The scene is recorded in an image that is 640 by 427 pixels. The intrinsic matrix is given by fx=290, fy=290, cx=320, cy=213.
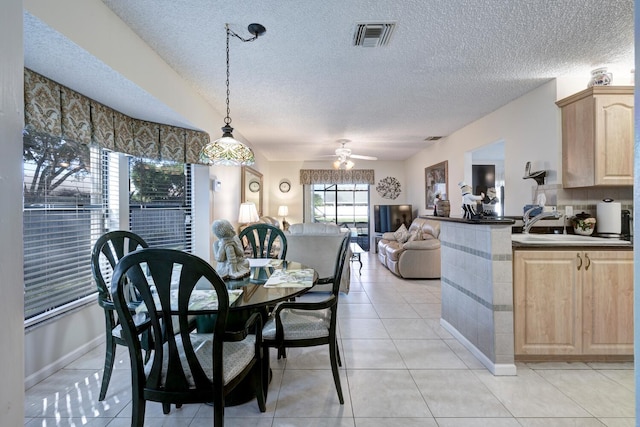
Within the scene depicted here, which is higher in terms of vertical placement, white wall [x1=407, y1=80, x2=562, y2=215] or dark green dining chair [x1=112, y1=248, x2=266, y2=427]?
white wall [x1=407, y1=80, x2=562, y2=215]

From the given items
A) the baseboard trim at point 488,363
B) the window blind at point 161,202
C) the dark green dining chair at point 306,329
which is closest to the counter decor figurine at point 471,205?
the baseboard trim at point 488,363

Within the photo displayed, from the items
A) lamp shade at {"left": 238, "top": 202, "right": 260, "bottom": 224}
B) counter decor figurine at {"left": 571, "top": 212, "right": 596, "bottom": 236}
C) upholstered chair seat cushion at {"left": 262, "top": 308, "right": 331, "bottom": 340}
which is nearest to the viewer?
upholstered chair seat cushion at {"left": 262, "top": 308, "right": 331, "bottom": 340}

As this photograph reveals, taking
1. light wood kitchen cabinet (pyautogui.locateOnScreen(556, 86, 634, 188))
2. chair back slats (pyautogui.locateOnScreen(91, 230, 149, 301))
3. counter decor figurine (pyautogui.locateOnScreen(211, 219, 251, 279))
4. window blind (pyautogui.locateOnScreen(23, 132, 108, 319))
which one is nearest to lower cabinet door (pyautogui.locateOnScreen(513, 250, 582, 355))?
light wood kitchen cabinet (pyautogui.locateOnScreen(556, 86, 634, 188))

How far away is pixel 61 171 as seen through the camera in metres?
2.33

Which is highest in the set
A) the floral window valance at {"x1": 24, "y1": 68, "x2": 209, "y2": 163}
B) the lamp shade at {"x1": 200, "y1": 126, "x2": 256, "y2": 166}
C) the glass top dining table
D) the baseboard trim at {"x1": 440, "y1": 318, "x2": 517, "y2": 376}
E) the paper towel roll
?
the floral window valance at {"x1": 24, "y1": 68, "x2": 209, "y2": 163}

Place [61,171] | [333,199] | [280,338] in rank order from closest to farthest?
[280,338], [61,171], [333,199]

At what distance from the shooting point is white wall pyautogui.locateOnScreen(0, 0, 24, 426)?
0.50m

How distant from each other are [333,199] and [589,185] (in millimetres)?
5859

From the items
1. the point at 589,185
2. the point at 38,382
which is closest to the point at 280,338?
the point at 38,382

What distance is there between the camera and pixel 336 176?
764cm

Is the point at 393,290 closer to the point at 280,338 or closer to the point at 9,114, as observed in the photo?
the point at 280,338

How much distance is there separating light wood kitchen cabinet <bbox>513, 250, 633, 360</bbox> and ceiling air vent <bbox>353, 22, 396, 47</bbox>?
6.17 feet

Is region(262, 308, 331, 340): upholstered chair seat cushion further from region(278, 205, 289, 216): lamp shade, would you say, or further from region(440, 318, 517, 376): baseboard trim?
region(278, 205, 289, 216): lamp shade

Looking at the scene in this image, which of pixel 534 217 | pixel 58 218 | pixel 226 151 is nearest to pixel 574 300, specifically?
pixel 534 217
